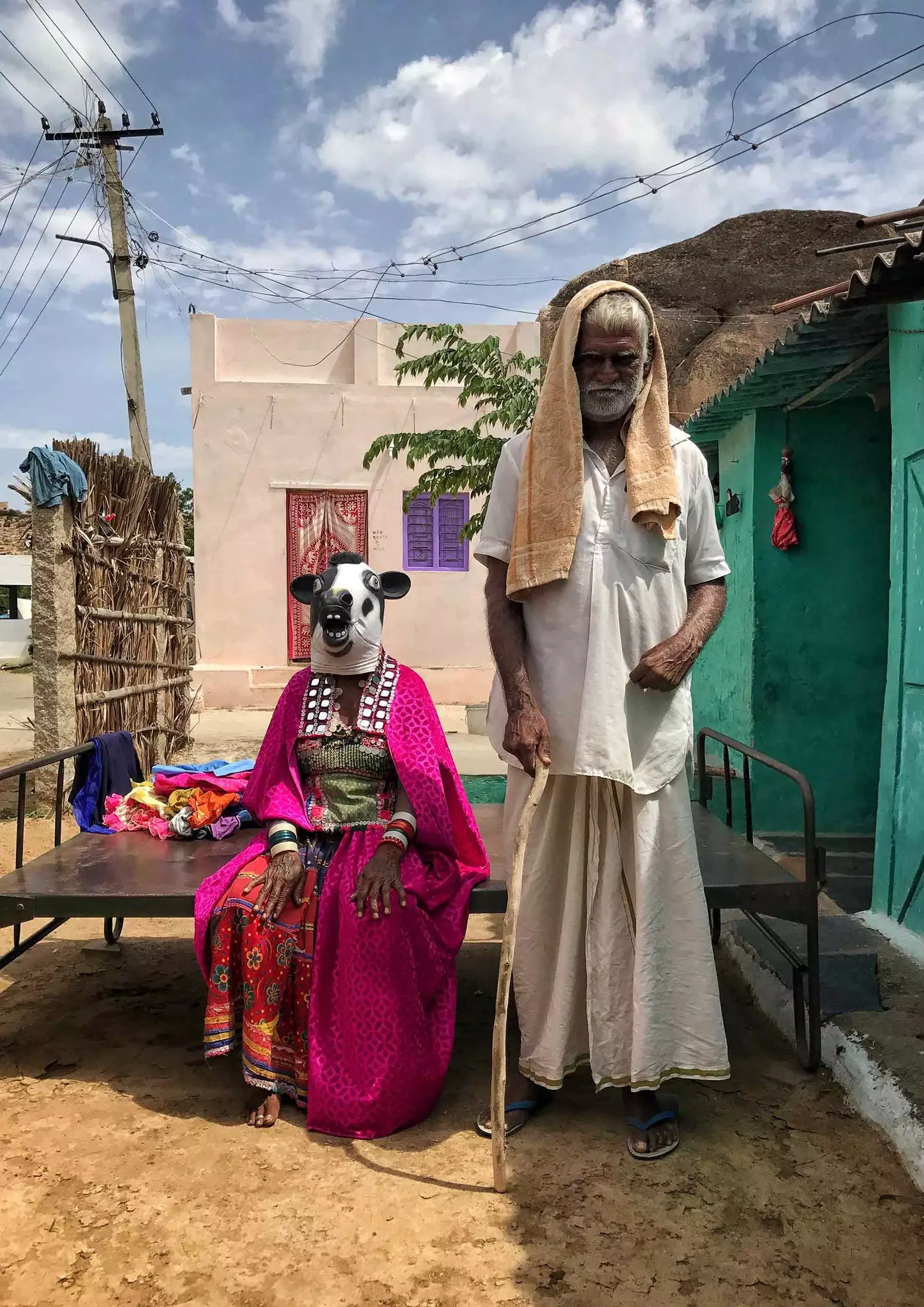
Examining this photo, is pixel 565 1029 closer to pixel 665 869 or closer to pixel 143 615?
pixel 665 869

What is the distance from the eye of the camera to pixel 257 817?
3080 millimetres

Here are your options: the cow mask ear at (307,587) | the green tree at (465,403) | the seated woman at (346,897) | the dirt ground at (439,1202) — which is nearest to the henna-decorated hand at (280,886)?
the seated woman at (346,897)

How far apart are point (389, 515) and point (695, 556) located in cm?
1062

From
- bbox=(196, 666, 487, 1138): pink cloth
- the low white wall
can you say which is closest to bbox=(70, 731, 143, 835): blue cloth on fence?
bbox=(196, 666, 487, 1138): pink cloth

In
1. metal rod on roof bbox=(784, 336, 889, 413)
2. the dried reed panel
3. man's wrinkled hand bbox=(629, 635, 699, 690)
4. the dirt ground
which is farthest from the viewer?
the dried reed panel

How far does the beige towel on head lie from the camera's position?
254cm

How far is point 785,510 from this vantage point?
6035 mm

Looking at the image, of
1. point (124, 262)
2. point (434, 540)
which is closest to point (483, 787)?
point (434, 540)

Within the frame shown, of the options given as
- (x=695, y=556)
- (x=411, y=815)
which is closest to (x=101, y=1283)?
(x=411, y=815)

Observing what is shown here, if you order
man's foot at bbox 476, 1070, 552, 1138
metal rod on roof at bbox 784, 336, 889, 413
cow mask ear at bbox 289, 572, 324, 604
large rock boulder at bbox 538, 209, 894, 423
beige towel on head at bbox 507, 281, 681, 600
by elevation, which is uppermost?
large rock boulder at bbox 538, 209, 894, 423

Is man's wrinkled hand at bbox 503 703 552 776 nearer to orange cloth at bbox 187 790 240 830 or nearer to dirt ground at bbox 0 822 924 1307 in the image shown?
dirt ground at bbox 0 822 924 1307

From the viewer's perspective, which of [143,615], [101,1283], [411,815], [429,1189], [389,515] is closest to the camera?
[101,1283]

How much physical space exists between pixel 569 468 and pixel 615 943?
131cm

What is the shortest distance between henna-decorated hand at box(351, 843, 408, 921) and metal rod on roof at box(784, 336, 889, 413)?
3.59 meters
